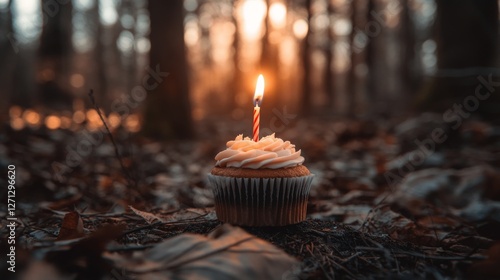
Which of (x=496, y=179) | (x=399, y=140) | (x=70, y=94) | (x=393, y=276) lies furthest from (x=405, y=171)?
(x=70, y=94)

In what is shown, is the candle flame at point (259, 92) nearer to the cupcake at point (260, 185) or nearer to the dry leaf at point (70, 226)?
the cupcake at point (260, 185)

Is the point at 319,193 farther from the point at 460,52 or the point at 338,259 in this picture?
the point at 460,52

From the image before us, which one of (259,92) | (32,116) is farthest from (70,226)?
(32,116)

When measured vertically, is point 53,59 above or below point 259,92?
above

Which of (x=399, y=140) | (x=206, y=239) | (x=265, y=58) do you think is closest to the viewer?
(x=206, y=239)

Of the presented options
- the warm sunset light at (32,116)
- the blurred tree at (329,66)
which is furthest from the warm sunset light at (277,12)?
the warm sunset light at (32,116)

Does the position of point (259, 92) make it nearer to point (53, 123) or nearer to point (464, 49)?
point (464, 49)

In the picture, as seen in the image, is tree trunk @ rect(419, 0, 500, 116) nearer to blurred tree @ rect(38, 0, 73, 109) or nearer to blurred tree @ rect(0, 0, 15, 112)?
blurred tree @ rect(0, 0, 15, 112)
